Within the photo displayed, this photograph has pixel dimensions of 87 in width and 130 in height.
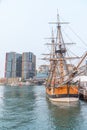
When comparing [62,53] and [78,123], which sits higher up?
[62,53]

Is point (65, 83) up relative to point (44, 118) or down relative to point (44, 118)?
up

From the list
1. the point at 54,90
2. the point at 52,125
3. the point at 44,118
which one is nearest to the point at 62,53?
the point at 54,90

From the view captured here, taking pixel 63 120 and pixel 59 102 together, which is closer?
pixel 63 120

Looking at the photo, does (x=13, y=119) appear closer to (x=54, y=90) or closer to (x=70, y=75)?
(x=70, y=75)

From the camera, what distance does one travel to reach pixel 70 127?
27891 mm

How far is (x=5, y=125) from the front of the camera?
28828 mm

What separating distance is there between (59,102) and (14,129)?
25.6m

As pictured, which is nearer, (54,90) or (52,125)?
(52,125)

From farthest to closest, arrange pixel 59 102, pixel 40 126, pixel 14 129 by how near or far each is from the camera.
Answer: pixel 59 102
pixel 40 126
pixel 14 129

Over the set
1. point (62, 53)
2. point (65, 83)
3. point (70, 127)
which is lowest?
point (70, 127)

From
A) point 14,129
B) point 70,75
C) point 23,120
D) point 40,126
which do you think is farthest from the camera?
point 70,75

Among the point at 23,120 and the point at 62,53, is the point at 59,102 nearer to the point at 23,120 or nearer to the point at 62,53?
the point at 62,53

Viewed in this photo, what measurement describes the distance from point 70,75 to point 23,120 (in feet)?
61.0

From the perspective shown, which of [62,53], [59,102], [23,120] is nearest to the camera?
[23,120]
